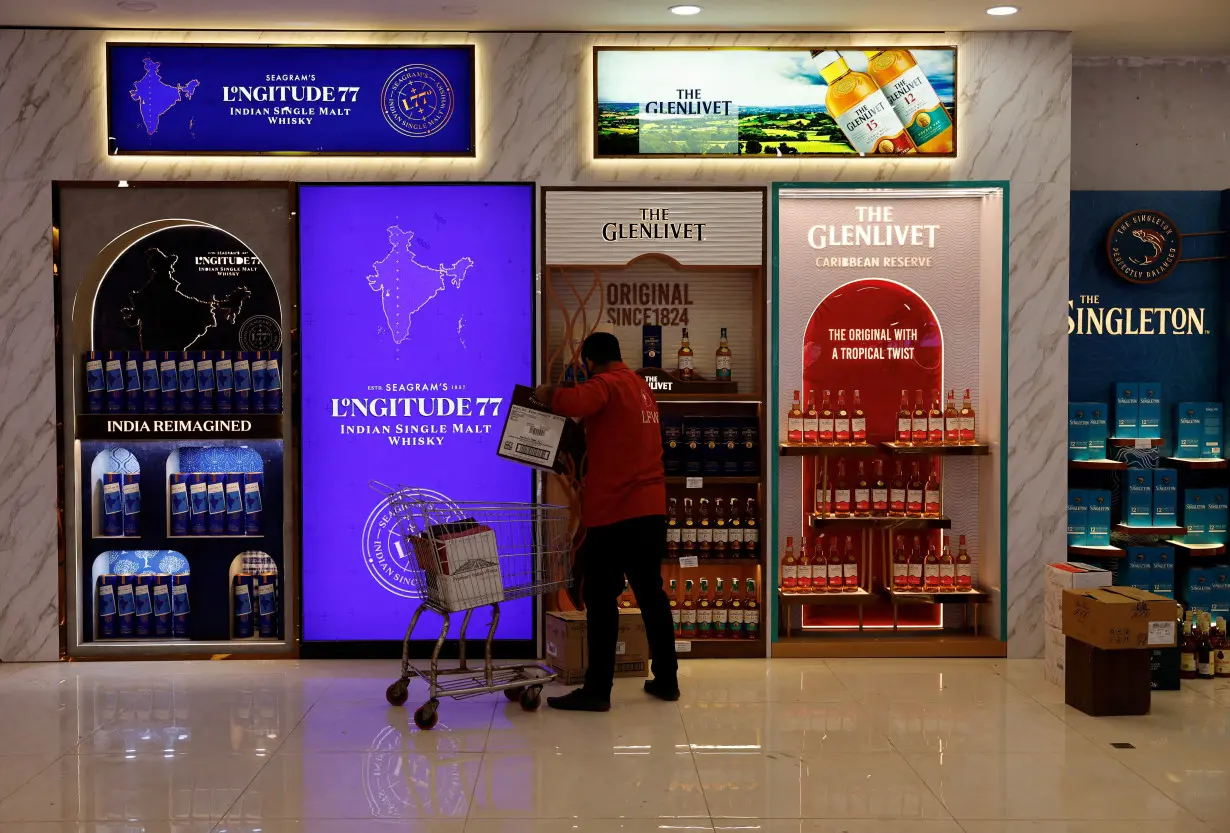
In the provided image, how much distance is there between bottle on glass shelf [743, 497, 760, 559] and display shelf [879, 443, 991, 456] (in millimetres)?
872

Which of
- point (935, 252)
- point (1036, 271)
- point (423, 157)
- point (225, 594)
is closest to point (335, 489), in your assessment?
point (225, 594)

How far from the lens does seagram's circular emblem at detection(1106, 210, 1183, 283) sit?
692cm

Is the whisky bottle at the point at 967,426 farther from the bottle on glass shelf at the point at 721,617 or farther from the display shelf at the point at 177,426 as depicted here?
the display shelf at the point at 177,426

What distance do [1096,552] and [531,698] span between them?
3602mm

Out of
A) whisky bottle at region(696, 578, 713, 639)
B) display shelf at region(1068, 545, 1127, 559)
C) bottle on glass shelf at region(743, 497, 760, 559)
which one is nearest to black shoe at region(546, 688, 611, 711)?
whisky bottle at region(696, 578, 713, 639)

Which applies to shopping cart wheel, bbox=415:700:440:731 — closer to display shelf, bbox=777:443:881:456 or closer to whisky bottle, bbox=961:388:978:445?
display shelf, bbox=777:443:881:456

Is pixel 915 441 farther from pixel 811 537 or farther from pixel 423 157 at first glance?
pixel 423 157

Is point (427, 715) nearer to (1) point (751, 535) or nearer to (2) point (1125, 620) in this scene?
(1) point (751, 535)

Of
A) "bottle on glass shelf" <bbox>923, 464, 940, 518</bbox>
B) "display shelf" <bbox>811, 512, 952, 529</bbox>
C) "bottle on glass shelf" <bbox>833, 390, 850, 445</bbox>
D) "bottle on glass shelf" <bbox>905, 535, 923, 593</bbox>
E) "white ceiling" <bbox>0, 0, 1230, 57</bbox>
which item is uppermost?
"white ceiling" <bbox>0, 0, 1230, 57</bbox>

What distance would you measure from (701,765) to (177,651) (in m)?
3.45

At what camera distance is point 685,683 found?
5.91 m

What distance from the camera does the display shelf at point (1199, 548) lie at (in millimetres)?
6812

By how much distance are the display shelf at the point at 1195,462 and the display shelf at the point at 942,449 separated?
137 cm

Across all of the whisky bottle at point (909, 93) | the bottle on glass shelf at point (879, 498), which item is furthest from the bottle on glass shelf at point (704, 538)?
the whisky bottle at point (909, 93)
